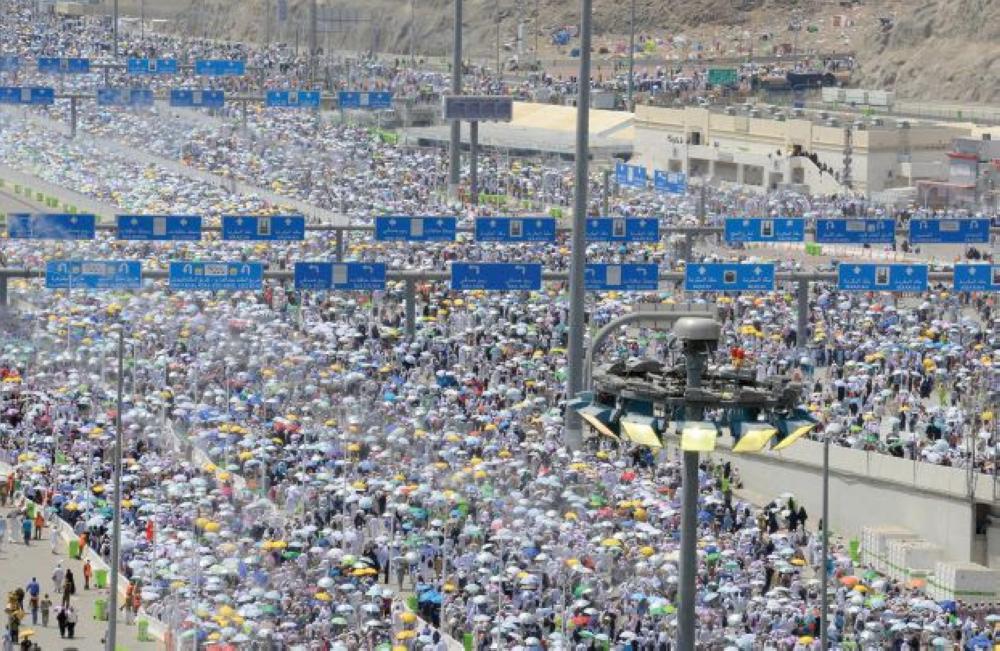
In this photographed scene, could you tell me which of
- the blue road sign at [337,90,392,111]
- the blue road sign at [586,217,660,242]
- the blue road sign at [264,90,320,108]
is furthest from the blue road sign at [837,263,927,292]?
the blue road sign at [264,90,320,108]

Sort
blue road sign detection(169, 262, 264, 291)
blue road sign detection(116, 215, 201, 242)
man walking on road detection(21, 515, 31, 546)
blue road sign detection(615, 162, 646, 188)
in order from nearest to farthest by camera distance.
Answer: man walking on road detection(21, 515, 31, 546) → blue road sign detection(169, 262, 264, 291) → blue road sign detection(116, 215, 201, 242) → blue road sign detection(615, 162, 646, 188)

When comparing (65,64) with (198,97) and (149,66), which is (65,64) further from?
(198,97)

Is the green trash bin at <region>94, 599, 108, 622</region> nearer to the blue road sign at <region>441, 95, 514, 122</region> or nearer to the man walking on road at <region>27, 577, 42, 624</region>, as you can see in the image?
the man walking on road at <region>27, 577, 42, 624</region>

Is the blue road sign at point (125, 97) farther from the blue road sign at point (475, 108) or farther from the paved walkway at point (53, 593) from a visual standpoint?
the paved walkway at point (53, 593)

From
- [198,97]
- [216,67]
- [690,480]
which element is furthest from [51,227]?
[216,67]

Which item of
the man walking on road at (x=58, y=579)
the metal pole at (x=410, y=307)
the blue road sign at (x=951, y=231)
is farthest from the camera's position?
the blue road sign at (x=951, y=231)

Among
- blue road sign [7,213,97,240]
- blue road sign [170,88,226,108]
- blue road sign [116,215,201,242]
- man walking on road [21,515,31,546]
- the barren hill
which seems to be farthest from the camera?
the barren hill

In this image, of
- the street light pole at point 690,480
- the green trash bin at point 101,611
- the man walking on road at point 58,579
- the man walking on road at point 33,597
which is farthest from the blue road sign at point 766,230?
the street light pole at point 690,480
